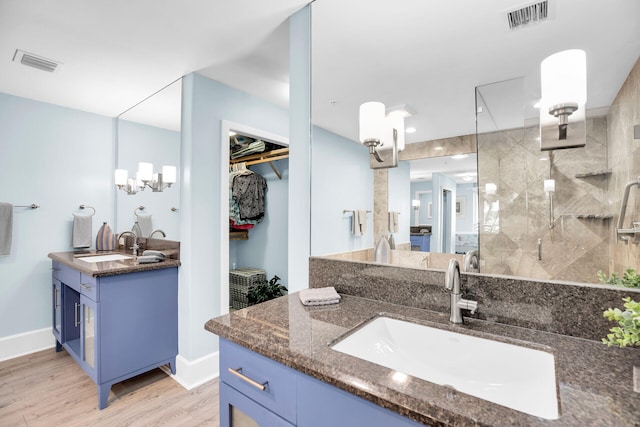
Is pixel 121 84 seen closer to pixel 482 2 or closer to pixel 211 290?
pixel 211 290

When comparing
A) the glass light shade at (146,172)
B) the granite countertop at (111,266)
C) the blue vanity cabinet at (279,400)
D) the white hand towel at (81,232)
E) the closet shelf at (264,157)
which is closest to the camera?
the blue vanity cabinet at (279,400)

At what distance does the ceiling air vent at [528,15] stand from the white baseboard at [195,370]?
261 centimetres

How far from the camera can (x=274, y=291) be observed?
3541mm

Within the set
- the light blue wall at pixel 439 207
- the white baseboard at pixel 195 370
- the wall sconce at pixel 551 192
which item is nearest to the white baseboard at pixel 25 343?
the white baseboard at pixel 195 370

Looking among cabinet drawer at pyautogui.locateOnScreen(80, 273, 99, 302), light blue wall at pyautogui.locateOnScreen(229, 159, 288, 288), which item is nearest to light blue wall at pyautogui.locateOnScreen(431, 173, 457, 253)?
cabinet drawer at pyautogui.locateOnScreen(80, 273, 99, 302)

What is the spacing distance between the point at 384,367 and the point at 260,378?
0.39 metres

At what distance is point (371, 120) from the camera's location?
1.29 m

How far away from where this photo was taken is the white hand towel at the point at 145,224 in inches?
111

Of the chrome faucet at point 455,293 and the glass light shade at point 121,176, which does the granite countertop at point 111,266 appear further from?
the chrome faucet at point 455,293

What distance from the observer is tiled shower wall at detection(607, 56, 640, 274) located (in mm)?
784

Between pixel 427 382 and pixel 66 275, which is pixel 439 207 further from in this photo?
pixel 66 275

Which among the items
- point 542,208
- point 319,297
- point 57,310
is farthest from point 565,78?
point 57,310

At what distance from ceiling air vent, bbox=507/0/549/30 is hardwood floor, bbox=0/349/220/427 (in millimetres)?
2436

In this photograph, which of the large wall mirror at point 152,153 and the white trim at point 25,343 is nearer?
the large wall mirror at point 152,153
